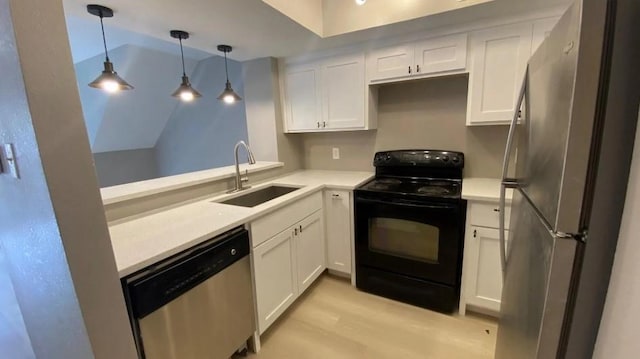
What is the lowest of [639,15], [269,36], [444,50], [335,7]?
[639,15]

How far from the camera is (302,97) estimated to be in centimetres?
273

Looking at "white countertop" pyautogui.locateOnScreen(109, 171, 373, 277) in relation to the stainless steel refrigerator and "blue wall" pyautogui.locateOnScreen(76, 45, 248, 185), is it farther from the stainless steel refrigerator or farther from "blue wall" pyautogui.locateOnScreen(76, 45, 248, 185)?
"blue wall" pyautogui.locateOnScreen(76, 45, 248, 185)

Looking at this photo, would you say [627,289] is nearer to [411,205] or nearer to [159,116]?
[411,205]

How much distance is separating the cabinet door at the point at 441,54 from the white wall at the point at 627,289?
1738mm

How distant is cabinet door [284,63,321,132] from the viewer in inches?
104

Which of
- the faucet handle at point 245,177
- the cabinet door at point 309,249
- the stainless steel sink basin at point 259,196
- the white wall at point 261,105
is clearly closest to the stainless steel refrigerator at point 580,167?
the cabinet door at point 309,249

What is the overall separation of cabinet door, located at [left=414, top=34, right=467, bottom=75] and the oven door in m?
1.07

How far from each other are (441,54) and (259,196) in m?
1.88

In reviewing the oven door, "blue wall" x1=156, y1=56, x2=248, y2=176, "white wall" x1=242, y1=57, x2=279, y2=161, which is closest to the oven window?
the oven door

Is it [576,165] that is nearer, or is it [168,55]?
[576,165]

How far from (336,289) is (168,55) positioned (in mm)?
3812

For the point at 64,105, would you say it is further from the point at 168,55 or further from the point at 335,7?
the point at 168,55

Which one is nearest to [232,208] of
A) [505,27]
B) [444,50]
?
[444,50]

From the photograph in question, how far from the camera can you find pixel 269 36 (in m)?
2.09
